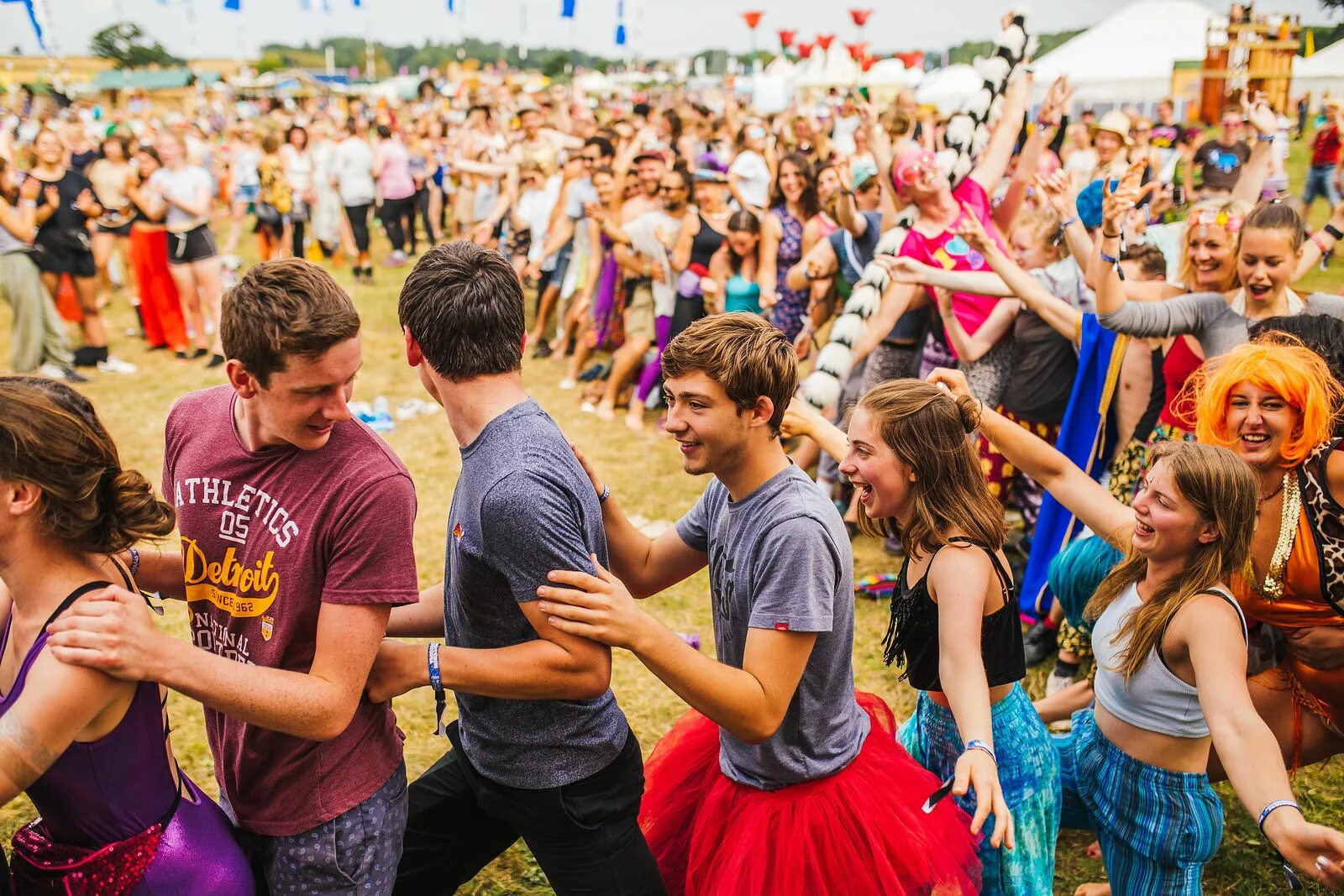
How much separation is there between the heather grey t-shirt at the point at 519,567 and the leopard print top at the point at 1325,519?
6.67ft

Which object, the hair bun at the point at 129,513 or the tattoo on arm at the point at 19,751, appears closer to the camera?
the tattoo on arm at the point at 19,751

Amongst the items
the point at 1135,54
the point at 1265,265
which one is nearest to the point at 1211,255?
the point at 1265,265

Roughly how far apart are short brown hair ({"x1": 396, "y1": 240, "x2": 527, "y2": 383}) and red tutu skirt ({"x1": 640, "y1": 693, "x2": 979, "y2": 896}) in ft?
3.71

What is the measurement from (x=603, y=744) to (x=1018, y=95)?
4.99 m

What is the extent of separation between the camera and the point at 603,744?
2.16 m

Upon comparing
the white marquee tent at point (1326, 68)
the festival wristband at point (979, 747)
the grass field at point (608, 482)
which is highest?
the white marquee tent at point (1326, 68)

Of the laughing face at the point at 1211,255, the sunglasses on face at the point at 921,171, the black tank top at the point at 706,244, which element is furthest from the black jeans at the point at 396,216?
the laughing face at the point at 1211,255

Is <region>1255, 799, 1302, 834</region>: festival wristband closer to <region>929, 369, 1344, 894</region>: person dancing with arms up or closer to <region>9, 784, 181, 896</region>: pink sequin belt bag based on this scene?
<region>929, 369, 1344, 894</region>: person dancing with arms up

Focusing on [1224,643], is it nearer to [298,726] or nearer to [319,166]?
[298,726]

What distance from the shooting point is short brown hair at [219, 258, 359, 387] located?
1.81m

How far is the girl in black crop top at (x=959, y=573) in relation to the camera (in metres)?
2.39

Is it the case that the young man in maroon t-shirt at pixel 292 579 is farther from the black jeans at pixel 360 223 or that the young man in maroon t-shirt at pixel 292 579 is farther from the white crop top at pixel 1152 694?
the black jeans at pixel 360 223

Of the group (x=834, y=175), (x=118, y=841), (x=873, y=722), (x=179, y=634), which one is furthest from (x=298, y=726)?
(x=834, y=175)

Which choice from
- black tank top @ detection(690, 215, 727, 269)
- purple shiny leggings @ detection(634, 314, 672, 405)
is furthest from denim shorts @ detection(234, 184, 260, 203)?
black tank top @ detection(690, 215, 727, 269)
